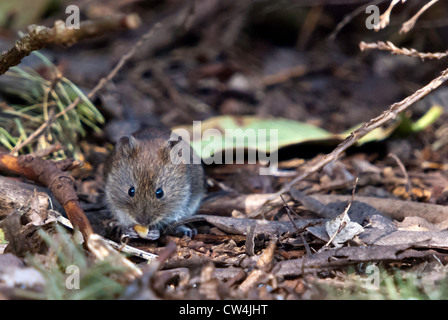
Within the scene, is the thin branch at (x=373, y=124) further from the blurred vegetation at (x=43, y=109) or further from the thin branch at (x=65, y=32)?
the blurred vegetation at (x=43, y=109)

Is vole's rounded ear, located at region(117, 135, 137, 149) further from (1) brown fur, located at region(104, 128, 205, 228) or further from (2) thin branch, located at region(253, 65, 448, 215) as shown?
(2) thin branch, located at region(253, 65, 448, 215)

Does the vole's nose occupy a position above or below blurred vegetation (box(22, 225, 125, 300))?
above

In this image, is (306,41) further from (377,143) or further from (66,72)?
(66,72)

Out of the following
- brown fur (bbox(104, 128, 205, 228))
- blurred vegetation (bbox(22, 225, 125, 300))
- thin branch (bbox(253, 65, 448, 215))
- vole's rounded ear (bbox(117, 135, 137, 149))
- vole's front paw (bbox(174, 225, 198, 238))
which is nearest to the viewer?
blurred vegetation (bbox(22, 225, 125, 300))

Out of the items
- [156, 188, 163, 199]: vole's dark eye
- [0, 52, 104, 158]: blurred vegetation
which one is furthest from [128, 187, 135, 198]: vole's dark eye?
[0, 52, 104, 158]: blurred vegetation

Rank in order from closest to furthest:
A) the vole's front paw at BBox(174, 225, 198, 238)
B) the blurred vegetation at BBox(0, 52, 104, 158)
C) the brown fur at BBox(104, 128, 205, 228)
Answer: the vole's front paw at BBox(174, 225, 198, 238) < the brown fur at BBox(104, 128, 205, 228) < the blurred vegetation at BBox(0, 52, 104, 158)

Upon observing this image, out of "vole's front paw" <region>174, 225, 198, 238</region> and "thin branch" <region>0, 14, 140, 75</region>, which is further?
"vole's front paw" <region>174, 225, 198, 238</region>

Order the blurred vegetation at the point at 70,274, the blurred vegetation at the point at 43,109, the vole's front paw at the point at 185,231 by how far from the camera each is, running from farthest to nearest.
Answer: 1. the blurred vegetation at the point at 43,109
2. the vole's front paw at the point at 185,231
3. the blurred vegetation at the point at 70,274

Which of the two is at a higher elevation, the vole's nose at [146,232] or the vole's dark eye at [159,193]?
the vole's dark eye at [159,193]

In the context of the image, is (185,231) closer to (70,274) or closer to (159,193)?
(159,193)


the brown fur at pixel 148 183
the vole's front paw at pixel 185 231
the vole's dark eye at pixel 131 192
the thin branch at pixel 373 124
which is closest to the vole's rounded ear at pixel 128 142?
the brown fur at pixel 148 183
